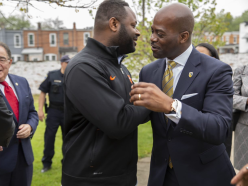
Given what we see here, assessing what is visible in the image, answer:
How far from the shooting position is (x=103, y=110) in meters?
1.99

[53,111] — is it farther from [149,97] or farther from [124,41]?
[149,97]

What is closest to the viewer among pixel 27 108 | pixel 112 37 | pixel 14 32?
pixel 112 37

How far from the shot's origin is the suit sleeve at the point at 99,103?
6.53 ft

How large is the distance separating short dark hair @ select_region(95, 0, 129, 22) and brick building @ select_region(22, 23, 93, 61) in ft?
152

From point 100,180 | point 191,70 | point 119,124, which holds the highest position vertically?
point 191,70

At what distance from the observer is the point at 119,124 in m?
2.00

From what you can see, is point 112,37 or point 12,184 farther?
point 12,184

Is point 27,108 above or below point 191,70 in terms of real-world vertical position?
below

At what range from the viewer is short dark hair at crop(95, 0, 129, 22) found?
237 centimetres

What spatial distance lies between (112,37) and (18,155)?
1.97 m

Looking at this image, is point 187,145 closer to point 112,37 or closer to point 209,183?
point 209,183

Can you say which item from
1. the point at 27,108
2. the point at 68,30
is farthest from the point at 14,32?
the point at 27,108

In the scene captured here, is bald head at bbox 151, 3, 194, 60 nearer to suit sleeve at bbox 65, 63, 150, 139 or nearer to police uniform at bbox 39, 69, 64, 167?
suit sleeve at bbox 65, 63, 150, 139

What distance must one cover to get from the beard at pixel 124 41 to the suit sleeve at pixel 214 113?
2.72ft
